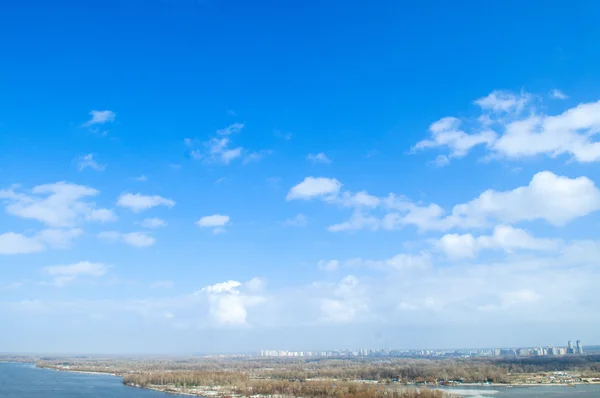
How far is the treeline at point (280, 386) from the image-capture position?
27484mm

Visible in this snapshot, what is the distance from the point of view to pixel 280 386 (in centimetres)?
3475

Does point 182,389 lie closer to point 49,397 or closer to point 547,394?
point 49,397

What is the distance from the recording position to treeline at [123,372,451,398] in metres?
27.5

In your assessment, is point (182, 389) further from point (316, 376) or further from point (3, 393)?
point (316, 376)

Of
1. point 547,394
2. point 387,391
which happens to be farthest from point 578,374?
point 387,391

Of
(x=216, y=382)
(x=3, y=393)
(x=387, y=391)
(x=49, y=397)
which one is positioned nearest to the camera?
(x=387, y=391)

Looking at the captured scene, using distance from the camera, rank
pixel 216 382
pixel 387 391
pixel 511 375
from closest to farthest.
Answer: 1. pixel 387 391
2. pixel 216 382
3. pixel 511 375

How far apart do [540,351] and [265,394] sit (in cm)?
8591

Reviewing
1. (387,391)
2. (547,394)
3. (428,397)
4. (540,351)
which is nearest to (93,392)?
(387,391)

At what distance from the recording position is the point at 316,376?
161ft

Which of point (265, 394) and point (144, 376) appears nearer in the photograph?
point (265, 394)

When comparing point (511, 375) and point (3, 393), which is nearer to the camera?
point (3, 393)

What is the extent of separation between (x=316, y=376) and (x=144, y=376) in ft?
54.8

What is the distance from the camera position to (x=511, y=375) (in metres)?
47.0
